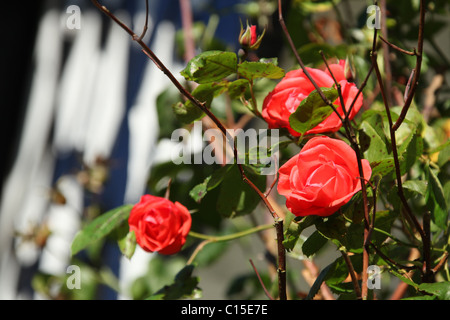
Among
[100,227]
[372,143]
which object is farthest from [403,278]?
[100,227]

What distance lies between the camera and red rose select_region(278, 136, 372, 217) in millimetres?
505

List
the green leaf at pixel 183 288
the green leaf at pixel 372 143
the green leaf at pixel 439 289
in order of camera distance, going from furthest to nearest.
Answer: the green leaf at pixel 183 288, the green leaf at pixel 372 143, the green leaf at pixel 439 289

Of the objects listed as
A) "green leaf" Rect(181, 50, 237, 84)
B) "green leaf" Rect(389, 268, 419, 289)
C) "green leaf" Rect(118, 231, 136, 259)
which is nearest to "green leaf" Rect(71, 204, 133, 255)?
"green leaf" Rect(118, 231, 136, 259)

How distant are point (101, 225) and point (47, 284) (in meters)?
0.82

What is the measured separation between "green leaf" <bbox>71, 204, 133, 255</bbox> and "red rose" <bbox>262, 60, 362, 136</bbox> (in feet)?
0.83

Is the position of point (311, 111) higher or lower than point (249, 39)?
lower

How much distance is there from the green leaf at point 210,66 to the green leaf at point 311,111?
92 millimetres

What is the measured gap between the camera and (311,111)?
1.80 feet

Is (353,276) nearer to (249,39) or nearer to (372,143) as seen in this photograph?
(372,143)

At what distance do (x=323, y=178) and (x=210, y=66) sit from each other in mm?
171

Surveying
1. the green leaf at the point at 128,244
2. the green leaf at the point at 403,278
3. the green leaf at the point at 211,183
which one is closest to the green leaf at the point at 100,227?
the green leaf at the point at 128,244

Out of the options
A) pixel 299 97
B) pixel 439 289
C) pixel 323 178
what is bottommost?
pixel 439 289

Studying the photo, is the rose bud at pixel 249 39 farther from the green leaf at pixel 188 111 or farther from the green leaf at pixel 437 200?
the green leaf at pixel 437 200

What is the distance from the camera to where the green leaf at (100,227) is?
717 millimetres
